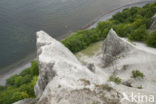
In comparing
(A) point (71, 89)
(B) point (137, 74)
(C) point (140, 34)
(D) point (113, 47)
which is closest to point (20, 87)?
(A) point (71, 89)

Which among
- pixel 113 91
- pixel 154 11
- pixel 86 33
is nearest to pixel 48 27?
pixel 86 33

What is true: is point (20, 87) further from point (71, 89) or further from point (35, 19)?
point (35, 19)

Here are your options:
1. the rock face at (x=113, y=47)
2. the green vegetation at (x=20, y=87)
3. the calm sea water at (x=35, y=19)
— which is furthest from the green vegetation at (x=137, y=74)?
the calm sea water at (x=35, y=19)

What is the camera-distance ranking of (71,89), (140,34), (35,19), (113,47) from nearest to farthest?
(71,89) < (113,47) < (140,34) < (35,19)

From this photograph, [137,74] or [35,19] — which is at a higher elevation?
[35,19]

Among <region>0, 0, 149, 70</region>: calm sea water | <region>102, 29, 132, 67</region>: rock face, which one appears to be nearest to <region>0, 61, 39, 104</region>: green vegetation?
<region>0, 0, 149, 70</region>: calm sea water

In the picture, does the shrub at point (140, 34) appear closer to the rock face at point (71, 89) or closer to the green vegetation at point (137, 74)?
the green vegetation at point (137, 74)

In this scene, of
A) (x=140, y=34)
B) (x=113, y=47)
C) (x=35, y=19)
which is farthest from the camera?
(x=35, y=19)

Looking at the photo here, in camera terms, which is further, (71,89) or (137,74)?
(137,74)
